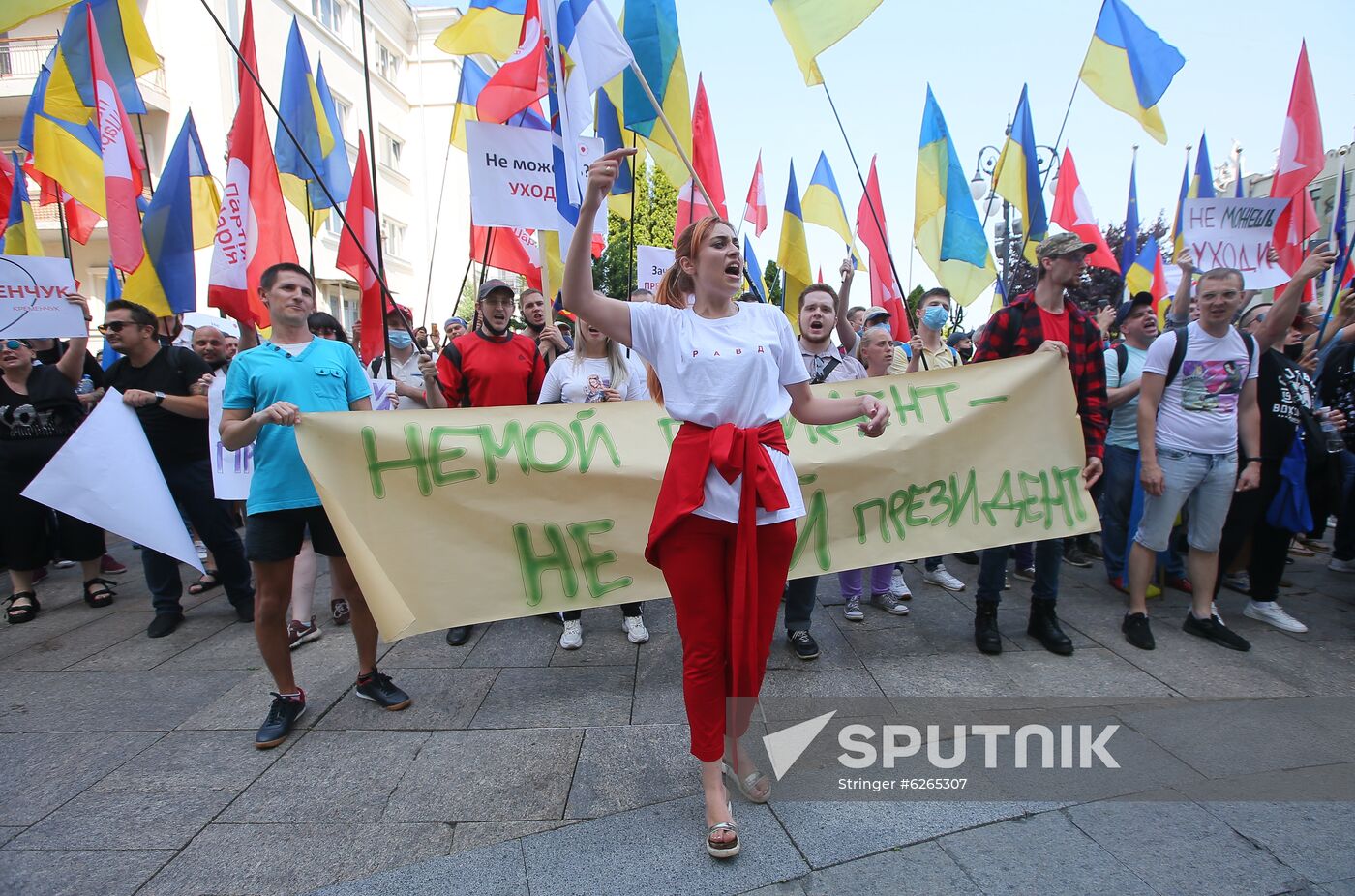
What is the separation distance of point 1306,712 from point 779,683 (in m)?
2.19

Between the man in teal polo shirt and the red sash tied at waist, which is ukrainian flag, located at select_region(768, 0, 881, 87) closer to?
the red sash tied at waist

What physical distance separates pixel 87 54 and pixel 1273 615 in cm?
883

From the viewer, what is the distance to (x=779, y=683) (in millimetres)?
3324

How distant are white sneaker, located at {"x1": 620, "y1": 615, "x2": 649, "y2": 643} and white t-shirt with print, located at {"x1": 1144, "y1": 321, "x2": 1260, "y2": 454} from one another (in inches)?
118

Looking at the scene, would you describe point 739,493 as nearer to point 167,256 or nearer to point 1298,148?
point 167,256

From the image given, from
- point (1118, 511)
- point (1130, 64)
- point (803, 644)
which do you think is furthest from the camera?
point (1130, 64)

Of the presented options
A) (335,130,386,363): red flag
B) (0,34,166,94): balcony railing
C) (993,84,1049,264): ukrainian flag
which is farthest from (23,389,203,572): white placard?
(0,34,166,94): balcony railing

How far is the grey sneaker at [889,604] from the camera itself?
4.25m

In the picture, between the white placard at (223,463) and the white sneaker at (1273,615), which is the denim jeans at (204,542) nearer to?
the white placard at (223,463)

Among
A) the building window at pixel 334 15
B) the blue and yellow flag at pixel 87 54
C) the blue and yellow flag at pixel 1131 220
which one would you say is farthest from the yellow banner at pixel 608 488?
the building window at pixel 334 15

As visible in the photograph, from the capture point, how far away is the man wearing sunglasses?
14.0 ft

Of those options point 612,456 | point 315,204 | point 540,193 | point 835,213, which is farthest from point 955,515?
point 315,204

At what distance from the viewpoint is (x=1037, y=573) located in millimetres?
3797

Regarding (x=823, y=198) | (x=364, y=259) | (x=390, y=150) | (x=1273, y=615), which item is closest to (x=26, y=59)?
(x=390, y=150)
